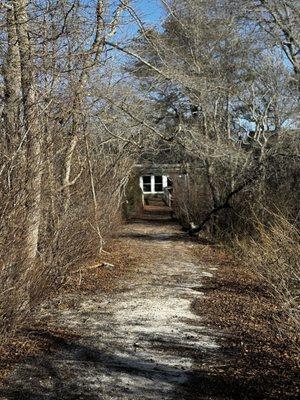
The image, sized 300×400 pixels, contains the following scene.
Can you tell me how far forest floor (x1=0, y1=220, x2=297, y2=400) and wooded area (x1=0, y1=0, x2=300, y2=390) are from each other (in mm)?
459

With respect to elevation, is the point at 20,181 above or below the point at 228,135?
below

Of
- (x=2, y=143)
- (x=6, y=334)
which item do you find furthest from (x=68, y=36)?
(x=6, y=334)

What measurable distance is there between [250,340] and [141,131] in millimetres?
10122

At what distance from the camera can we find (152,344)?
6176mm

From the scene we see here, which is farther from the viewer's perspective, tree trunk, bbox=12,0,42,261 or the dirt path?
tree trunk, bbox=12,0,42,261

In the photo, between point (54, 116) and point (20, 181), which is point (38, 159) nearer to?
point (20, 181)

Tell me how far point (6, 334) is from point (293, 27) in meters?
15.5

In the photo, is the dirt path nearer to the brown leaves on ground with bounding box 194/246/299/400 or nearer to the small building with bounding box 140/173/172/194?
the brown leaves on ground with bounding box 194/246/299/400

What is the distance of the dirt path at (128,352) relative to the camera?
4.82 m

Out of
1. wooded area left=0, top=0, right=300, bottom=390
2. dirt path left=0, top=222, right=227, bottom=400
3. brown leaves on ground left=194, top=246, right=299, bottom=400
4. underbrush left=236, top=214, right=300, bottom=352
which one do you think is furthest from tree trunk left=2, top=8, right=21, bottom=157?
brown leaves on ground left=194, top=246, right=299, bottom=400

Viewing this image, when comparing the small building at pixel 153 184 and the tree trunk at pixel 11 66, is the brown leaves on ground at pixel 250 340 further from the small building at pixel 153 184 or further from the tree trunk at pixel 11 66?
the small building at pixel 153 184

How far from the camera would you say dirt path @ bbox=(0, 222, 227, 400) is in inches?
190

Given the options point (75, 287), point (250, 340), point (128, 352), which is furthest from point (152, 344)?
point (75, 287)

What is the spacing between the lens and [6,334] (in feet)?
17.8
